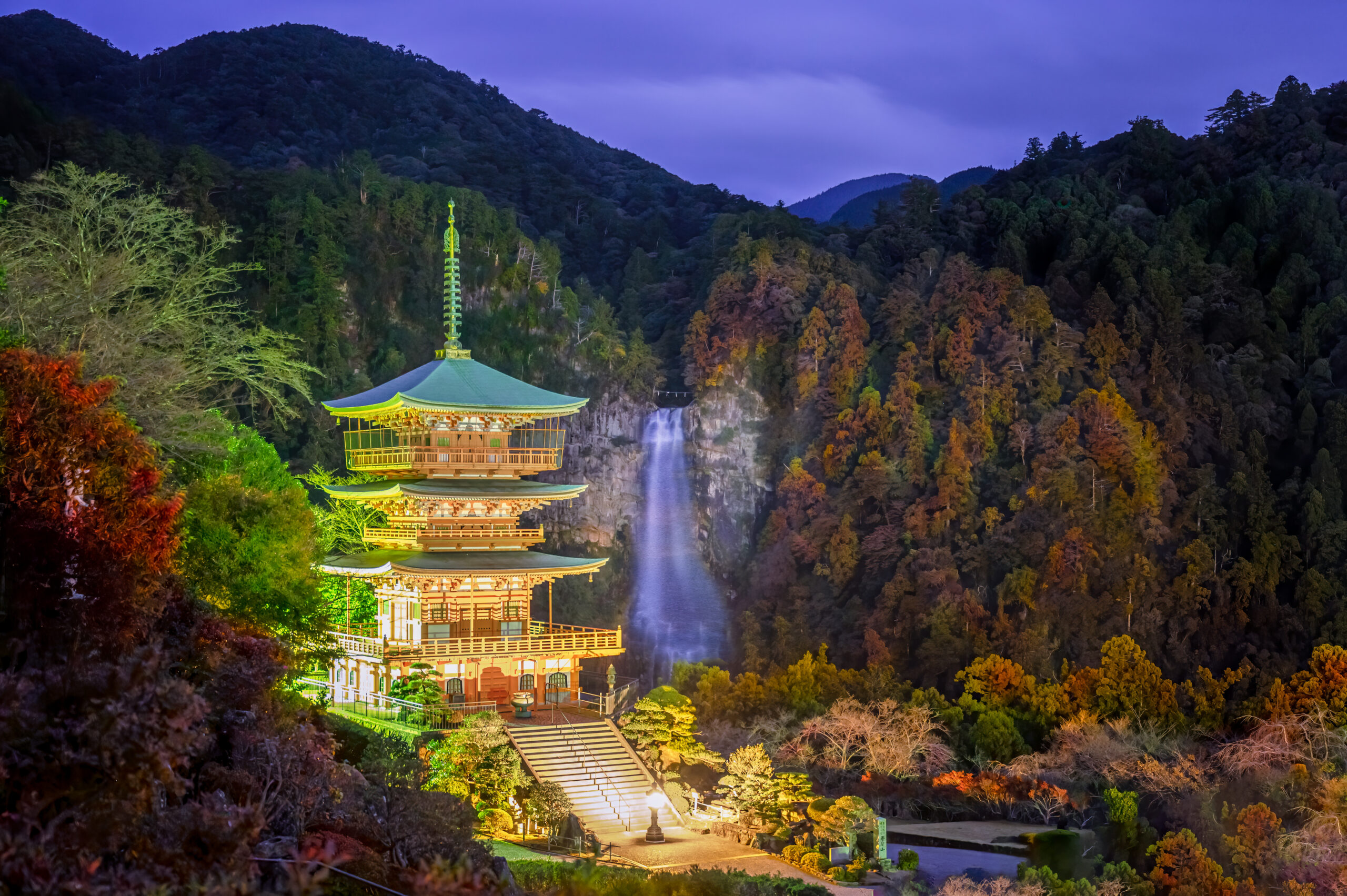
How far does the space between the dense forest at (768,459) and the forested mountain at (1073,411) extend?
137mm

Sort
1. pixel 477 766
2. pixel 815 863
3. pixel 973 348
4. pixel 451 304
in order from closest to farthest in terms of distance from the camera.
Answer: pixel 815 863 < pixel 477 766 < pixel 451 304 < pixel 973 348

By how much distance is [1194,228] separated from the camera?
147 ft

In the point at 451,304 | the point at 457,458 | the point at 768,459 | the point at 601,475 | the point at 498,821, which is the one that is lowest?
the point at 498,821


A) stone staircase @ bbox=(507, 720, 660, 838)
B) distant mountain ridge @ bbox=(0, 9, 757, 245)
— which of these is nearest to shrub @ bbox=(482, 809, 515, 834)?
stone staircase @ bbox=(507, 720, 660, 838)

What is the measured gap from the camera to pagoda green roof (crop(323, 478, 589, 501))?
27.5 m

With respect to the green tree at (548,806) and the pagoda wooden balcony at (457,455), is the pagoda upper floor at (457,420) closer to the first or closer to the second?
the pagoda wooden balcony at (457,455)

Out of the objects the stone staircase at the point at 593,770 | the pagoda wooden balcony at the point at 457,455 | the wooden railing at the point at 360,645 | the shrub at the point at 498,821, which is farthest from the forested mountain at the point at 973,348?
the shrub at the point at 498,821

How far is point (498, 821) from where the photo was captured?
23.3m

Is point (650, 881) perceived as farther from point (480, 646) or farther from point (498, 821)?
point (480, 646)

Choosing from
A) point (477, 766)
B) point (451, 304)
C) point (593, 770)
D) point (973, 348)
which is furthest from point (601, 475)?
point (477, 766)

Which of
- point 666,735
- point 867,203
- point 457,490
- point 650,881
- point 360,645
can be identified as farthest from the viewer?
point 867,203

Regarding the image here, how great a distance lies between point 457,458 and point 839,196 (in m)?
59.2

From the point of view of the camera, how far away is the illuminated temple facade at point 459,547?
2738cm

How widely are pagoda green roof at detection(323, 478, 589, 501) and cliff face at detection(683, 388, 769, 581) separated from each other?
16226 millimetres
